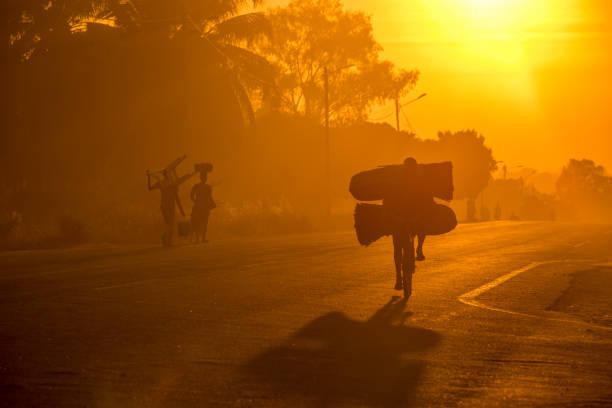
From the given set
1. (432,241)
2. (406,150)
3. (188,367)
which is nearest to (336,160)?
(406,150)

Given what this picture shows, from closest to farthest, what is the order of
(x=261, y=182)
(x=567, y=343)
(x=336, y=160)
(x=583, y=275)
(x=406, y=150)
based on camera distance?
(x=567, y=343) < (x=583, y=275) < (x=261, y=182) < (x=336, y=160) < (x=406, y=150)

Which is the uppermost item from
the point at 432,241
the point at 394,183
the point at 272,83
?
→ the point at 272,83

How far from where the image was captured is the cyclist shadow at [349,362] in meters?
6.65

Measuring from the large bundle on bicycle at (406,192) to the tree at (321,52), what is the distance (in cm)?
5677

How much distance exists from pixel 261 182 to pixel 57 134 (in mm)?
14883

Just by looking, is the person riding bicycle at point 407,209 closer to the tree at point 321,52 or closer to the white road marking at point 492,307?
the white road marking at point 492,307

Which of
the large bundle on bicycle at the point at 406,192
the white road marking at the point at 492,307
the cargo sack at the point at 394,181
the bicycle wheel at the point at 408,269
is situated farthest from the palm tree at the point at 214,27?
the bicycle wheel at the point at 408,269

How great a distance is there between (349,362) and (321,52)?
6435 cm

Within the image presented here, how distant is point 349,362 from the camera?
783 cm

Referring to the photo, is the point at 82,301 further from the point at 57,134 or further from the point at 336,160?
the point at 336,160

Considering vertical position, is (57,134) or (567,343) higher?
(57,134)

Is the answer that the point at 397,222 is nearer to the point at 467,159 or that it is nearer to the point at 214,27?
the point at 214,27

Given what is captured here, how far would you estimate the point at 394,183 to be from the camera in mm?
12836

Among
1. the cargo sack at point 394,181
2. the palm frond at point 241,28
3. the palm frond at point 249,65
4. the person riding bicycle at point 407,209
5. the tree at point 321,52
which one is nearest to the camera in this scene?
the person riding bicycle at point 407,209
